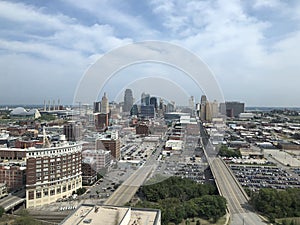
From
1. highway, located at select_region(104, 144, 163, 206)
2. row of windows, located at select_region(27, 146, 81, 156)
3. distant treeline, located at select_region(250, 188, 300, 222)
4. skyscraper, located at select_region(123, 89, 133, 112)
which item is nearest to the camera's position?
skyscraper, located at select_region(123, 89, 133, 112)

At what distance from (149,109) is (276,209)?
2128mm

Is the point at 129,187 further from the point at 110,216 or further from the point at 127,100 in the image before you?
the point at 110,216

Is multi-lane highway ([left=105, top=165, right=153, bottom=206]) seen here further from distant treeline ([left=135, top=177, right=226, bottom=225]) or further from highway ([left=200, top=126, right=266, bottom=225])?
highway ([left=200, top=126, right=266, bottom=225])

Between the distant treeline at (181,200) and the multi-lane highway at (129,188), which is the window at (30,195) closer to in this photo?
the multi-lane highway at (129,188)

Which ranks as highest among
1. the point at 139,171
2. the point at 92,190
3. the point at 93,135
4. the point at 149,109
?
the point at 149,109

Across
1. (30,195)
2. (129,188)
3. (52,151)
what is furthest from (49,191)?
(129,188)

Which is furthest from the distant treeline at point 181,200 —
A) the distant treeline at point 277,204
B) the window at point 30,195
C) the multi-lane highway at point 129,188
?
the window at point 30,195

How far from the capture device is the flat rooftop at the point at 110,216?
173cm

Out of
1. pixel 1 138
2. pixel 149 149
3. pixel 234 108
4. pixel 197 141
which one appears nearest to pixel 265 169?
pixel 197 141

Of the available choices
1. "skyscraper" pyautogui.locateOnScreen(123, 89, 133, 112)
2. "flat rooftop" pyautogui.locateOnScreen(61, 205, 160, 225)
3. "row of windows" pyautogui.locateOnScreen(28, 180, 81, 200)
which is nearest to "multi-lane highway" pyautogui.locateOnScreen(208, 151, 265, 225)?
"flat rooftop" pyautogui.locateOnScreen(61, 205, 160, 225)

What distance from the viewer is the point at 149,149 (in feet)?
18.9

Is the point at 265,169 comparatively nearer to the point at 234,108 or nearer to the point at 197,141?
the point at 197,141

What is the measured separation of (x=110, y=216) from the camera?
1806 mm

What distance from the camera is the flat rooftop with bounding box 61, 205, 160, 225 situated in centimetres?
173
